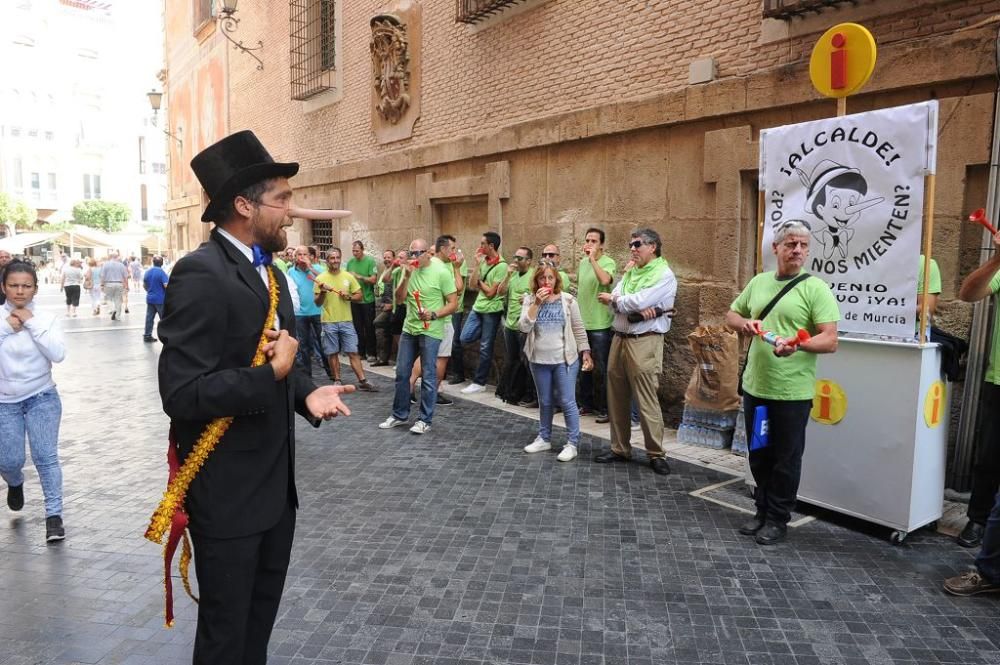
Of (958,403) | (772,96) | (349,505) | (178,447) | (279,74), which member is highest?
(279,74)

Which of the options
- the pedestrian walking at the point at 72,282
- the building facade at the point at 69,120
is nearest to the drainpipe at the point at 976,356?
the pedestrian walking at the point at 72,282

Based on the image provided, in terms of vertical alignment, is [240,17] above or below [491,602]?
above

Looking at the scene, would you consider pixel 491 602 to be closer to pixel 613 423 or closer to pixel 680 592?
pixel 680 592

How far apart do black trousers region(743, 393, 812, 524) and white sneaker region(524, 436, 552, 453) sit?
88.9 inches

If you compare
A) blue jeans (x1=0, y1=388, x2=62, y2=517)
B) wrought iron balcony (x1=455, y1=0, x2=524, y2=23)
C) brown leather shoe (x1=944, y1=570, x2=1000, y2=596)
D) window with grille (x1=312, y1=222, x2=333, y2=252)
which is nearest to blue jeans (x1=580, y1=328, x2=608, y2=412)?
brown leather shoe (x1=944, y1=570, x2=1000, y2=596)

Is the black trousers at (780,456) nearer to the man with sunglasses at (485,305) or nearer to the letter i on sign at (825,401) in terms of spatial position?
the letter i on sign at (825,401)

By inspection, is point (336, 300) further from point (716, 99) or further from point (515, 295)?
point (716, 99)

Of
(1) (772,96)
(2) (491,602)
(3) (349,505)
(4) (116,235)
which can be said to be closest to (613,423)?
(3) (349,505)

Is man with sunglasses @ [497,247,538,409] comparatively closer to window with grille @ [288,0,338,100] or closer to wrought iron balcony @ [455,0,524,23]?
wrought iron balcony @ [455,0,524,23]

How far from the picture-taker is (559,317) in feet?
20.1

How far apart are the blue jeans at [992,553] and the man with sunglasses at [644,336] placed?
236 cm

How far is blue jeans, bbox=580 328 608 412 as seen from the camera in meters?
7.68

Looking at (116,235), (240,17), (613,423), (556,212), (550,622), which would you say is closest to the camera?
(550,622)

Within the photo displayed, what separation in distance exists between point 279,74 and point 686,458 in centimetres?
1438
